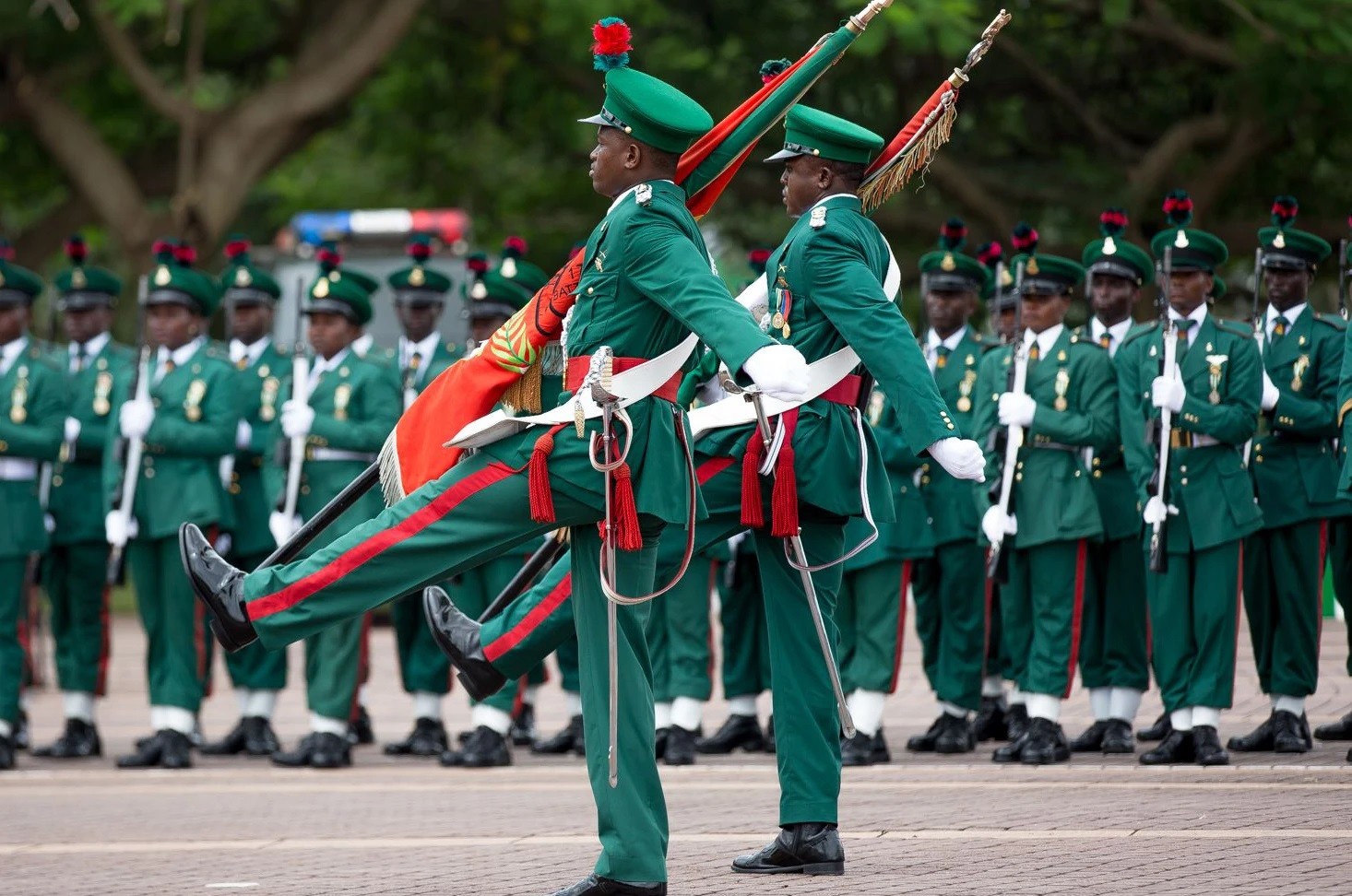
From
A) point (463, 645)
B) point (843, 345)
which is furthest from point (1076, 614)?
point (463, 645)

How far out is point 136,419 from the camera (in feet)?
36.1

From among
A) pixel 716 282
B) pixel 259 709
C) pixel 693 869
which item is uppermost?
Result: pixel 716 282

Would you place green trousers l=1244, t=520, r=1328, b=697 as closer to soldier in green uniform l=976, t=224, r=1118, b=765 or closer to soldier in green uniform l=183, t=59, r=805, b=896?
soldier in green uniform l=976, t=224, r=1118, b=765

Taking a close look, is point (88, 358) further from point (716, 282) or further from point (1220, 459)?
point (716, 282)

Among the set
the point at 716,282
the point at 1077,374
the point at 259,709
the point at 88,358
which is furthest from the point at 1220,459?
the point at 88,358

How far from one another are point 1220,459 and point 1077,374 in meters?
0.85

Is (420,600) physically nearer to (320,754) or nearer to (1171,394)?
(320,754)

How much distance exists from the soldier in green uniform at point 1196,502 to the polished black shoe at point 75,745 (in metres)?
5.43

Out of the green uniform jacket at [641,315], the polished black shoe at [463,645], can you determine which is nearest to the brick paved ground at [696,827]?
the polished black shoe at [463,645]

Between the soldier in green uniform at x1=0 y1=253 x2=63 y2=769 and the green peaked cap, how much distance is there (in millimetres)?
5340

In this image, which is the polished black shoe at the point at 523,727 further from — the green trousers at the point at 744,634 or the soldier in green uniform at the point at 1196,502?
the soldier in green uniform at the point at 1196,502

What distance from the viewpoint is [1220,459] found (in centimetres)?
959

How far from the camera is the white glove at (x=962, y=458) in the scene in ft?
20.6

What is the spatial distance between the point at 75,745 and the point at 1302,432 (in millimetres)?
6307
